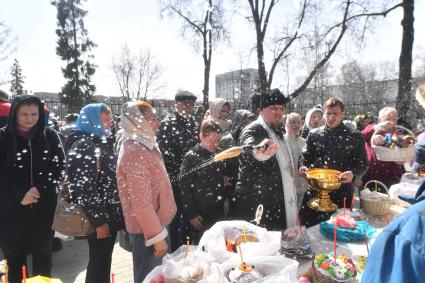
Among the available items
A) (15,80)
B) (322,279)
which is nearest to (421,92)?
(322,279)

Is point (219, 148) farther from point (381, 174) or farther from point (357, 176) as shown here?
point (381, 174)

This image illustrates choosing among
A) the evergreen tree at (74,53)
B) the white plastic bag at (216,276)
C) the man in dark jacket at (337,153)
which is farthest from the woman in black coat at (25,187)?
the evergreen tree at (74,53)

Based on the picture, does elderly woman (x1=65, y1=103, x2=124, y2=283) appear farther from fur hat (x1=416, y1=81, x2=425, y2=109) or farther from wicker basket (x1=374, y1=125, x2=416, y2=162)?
wicker basket (x1=374, y1=125, x2=416, y2=162)

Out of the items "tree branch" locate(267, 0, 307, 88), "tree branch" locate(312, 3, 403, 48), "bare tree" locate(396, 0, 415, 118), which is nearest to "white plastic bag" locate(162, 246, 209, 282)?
"bare tree" locate(396, 0, 415, 118)

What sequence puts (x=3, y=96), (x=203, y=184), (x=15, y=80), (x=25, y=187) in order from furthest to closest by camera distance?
(x=15, y=80), (x=3, y=96), (x=203, y=184), (x=25, y=187)

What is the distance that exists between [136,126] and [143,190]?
1.63 feet

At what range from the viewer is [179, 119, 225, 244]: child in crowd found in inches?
121

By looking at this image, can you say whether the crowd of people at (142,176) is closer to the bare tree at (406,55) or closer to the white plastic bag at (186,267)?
the white plastic bag at (186,267)

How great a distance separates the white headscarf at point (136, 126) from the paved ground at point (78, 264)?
6.57ft

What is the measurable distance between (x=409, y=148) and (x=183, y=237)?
110 inches

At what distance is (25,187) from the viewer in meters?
2.72

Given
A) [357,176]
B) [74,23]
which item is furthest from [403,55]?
[74,23]

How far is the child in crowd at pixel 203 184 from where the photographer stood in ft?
10.1

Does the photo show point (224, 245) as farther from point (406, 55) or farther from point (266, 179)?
point (406, 55)
